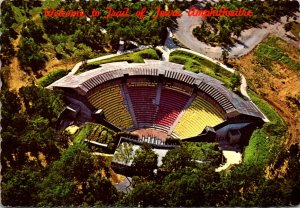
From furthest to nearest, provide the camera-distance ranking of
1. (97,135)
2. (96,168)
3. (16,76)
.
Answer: (16,76) < (97,135) < (96,168)

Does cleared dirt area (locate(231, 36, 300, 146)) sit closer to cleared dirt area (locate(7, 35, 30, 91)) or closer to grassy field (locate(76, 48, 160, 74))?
grassy field (locate(76, 48, 160, 74))

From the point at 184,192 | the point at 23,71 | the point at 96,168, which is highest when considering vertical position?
the point at 23,71

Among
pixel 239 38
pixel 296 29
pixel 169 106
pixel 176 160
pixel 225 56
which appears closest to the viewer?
pixel 176 160

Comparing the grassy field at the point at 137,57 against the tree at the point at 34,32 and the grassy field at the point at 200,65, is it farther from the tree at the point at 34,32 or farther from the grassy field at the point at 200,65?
the tree at the point at 34,32

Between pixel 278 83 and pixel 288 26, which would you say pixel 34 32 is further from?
pixel 288 26

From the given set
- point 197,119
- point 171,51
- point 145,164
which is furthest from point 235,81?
point 145,164

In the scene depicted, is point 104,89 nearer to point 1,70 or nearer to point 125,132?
point 125,132

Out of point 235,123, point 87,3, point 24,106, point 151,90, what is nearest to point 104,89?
point 151,90

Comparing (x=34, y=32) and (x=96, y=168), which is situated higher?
(x=34, y=32)

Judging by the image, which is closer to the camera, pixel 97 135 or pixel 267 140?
pixel 97 135
